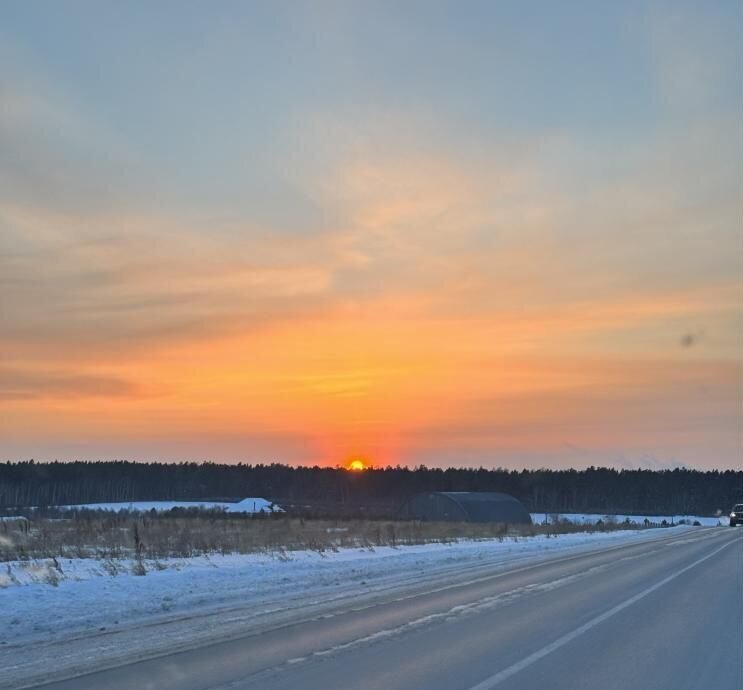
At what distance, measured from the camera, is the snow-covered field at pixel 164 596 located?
10648 mm

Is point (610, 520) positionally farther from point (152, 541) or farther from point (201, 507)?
point (152, 541)

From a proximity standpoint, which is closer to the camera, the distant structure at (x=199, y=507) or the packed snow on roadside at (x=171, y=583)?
the packed snow on roadside at (x=171, y=583)

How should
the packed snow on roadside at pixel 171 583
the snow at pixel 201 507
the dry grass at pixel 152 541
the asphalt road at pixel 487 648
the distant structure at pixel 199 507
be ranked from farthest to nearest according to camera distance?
the snow at pixel 201 507 < the distant structure at pixel 199 507 < the dry grass at pixel 152 541 < the packed snow on roadside at pixel 171 583 < the asphalt road at pixel 487 648

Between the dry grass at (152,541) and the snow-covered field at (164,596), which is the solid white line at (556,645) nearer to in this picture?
the snow-covered field at (164,596)

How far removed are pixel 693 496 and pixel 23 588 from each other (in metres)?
195

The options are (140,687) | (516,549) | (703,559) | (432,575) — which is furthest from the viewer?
(516,549)

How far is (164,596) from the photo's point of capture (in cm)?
1519

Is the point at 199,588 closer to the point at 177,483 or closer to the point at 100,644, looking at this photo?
the point at 100,644

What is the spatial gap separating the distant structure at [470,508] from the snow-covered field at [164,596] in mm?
58732

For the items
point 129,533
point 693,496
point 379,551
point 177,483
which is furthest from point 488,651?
point 693,496

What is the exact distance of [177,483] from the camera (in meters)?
185

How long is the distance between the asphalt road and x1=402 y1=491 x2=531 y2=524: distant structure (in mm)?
66615

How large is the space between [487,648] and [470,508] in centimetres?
7546

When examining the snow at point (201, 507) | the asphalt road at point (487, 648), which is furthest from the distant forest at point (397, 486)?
the asphalt road at point (487, 648)
